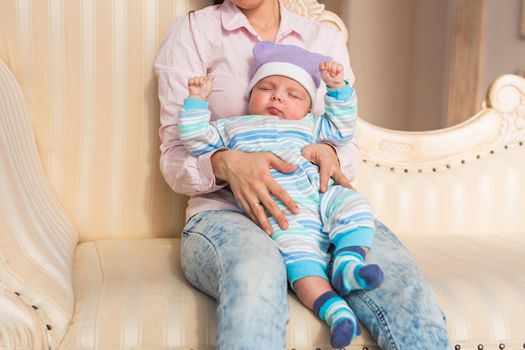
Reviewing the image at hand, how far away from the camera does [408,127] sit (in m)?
4.54

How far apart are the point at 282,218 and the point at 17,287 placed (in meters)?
0.52

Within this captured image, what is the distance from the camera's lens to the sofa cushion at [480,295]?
1608mm

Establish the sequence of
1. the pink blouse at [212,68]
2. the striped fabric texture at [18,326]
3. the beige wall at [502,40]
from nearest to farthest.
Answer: the striped fabric texture at [18,326] → the pink blouse at [212,68] → the beige wall at [502,40]

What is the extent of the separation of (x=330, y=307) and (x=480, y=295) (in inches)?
14.9

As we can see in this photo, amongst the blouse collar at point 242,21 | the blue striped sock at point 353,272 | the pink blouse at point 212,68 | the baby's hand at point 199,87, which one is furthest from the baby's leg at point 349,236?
the blouse collar at point 242,21

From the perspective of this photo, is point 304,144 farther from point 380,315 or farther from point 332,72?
point 380,315

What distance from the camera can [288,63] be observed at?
1.77 metres

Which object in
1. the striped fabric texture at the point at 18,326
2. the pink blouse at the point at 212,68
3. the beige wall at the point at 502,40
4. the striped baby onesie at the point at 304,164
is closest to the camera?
the striped fabric texture at the point at 18,326

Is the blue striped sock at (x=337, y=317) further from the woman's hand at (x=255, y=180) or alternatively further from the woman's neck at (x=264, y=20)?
the woman's neck at (x=264, y=20)

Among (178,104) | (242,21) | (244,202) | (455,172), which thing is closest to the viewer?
(244,202)

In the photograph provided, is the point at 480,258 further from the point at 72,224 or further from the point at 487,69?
the point at 487,69

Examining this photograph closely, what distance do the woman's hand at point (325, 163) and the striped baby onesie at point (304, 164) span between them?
0.05 feet

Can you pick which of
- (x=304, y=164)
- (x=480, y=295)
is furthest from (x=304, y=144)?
(x=480, y=295)

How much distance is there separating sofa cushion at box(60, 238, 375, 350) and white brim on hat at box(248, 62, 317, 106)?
476 millimetres
